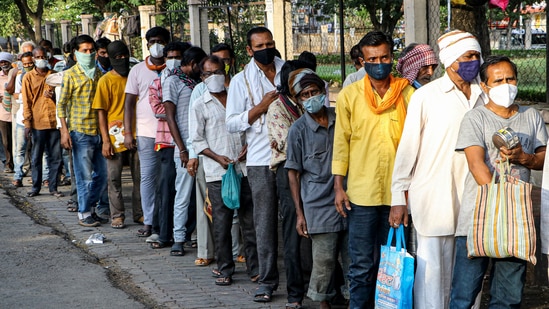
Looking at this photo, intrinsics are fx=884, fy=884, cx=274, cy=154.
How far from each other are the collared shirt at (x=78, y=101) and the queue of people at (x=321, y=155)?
0.43 metres

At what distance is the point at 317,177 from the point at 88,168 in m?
4.58

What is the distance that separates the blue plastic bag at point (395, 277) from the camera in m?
5.23

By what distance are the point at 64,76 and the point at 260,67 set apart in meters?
3.71

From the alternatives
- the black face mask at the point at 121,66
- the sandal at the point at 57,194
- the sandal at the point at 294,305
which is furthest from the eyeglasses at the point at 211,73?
the sandal at the point at 57,194

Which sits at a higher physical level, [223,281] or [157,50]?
[157,50]

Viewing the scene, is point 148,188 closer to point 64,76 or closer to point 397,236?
point 64,76

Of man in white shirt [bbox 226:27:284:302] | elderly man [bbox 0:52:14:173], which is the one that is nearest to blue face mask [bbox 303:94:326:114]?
man in white shirt [bbox 226:27:284:302]

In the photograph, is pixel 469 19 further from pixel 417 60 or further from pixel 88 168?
pixel 417 60

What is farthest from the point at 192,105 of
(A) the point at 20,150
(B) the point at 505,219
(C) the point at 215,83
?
(A) the point at 20,150

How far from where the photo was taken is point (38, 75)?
12.0m

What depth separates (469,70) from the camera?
5234 millimetres

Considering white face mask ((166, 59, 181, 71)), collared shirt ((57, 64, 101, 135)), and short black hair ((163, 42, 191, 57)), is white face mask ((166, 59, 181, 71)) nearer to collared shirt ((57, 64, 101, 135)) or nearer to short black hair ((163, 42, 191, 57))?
short black hair ((163, 42, 191, 57))

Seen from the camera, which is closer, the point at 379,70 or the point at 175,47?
the point at 379,70

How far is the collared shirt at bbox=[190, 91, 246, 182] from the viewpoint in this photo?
24.0ft
